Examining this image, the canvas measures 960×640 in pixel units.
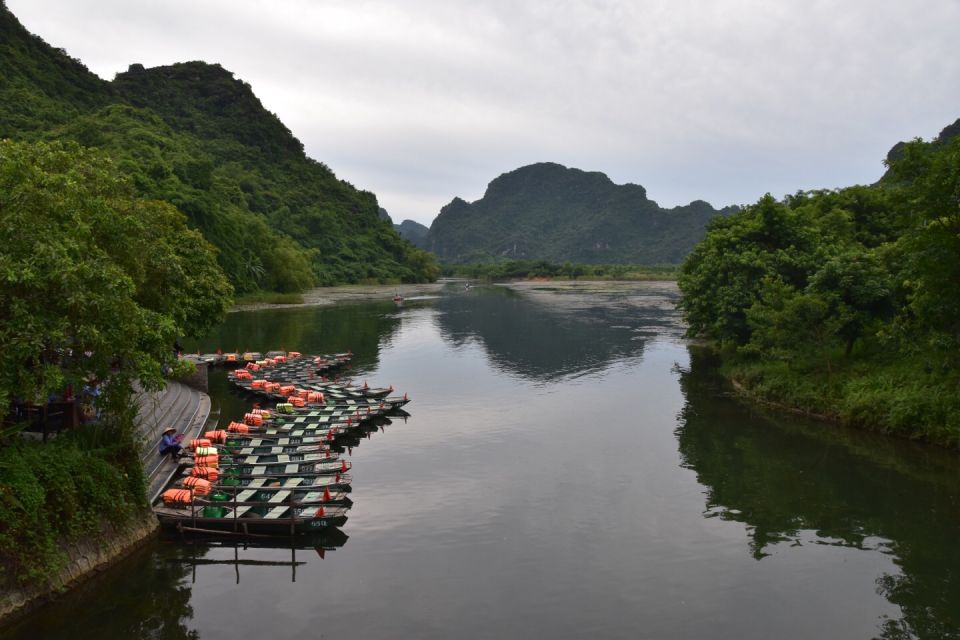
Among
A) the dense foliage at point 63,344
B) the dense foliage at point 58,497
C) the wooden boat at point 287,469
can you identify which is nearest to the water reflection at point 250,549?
the dense foliage at point 58,497

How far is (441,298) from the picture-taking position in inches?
5438

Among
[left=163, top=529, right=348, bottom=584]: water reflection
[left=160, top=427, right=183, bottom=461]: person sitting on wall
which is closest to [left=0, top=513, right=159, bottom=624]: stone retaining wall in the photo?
[left=163, top=529, right=348, bottom=584]: water reflection

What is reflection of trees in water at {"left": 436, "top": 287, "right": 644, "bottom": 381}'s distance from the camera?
58.6 meters

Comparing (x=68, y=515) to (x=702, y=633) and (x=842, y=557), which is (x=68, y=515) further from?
(x=842, y=557)

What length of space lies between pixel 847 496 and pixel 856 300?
15.3 meters

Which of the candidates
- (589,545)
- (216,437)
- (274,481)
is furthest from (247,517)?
(589,545)

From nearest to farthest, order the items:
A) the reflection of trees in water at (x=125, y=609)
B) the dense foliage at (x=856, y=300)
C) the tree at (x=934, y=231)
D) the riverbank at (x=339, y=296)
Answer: the reflection of trees in water at (x=125, y=609) → the tree at (x=934, y=231) → the dense foliage at (x=856, y=300) → the riverbank at (x=339, y=296)

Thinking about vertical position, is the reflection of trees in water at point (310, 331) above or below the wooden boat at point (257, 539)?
above

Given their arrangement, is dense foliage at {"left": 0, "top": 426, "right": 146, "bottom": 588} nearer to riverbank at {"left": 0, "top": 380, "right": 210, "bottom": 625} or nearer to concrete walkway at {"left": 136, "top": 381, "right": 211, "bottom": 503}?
riverbank at {"left": 0, "top": 380, "right": 210, "bottom": 625}

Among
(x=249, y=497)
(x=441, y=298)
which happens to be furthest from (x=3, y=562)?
(x=441, y=298)

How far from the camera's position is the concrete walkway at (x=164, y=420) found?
80.5 ft

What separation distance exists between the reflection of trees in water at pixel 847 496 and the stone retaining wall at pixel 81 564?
2010 centimetres

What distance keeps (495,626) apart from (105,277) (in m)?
14.2

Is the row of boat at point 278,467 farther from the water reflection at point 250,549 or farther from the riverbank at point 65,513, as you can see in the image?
the riverbank at point 65,513
